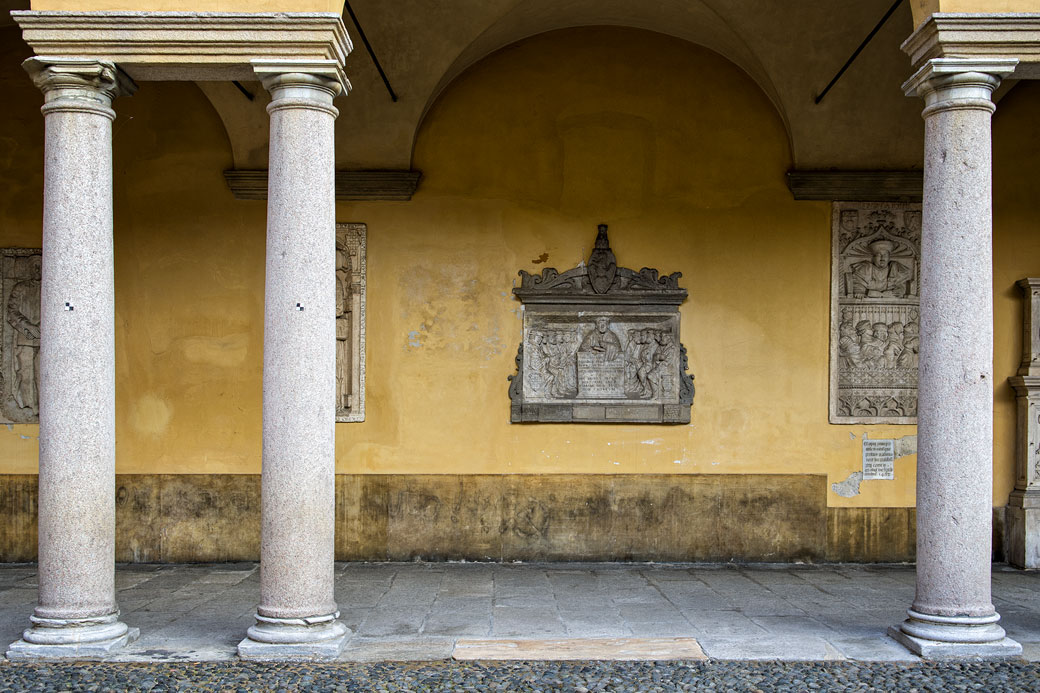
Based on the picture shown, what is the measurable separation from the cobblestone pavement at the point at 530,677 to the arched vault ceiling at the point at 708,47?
5107 millimetres

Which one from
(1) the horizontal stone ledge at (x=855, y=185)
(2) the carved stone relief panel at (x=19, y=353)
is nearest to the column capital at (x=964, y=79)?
(1) the horizontal stone ledge at (x=855, y=185)

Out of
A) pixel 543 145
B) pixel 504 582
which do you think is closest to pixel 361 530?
pixel 504 582

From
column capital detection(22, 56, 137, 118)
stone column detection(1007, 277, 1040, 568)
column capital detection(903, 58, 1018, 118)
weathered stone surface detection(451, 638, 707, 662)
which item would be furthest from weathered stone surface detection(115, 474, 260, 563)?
stone column detection(1007, 277, 1040, 568)

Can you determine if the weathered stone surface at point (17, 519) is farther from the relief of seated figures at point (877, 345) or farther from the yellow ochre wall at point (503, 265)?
the relief of seated figures at point (877, 345)

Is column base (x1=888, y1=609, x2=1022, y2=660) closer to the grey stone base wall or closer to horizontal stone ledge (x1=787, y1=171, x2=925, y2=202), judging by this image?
the grey stone base wall

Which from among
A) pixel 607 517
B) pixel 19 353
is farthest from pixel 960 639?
pixel 19 353

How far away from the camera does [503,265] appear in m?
9.28

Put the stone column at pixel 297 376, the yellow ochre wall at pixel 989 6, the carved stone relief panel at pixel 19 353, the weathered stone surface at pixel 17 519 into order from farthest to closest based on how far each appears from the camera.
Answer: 1. the carved stone relief panel at pixel 19 353
2. the weathered stone surface at pixel 17 519
3. the yellow ochre wall at pixel 989 6
4. the stone column at pixel 297 376

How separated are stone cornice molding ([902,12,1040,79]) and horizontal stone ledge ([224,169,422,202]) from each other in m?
4.85

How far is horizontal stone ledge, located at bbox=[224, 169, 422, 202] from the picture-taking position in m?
9.14

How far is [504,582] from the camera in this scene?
8.19 meters

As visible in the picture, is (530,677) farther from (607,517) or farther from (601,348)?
(601,348)

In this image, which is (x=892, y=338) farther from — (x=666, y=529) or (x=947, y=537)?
(x=947, y=537)

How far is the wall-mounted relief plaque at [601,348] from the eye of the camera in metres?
9.21
